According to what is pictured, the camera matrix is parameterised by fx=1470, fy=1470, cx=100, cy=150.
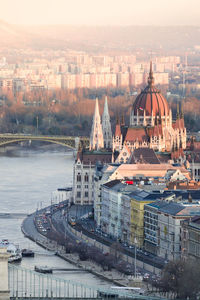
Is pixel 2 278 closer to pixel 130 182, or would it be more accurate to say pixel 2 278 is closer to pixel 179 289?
pixel 179 289

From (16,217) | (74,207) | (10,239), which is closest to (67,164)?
(74,207)

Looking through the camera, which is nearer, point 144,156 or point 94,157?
point 144,156

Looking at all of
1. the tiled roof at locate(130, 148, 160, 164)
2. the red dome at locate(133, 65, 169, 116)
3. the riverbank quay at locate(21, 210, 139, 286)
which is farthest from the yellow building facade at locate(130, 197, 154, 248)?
the red dome at locate(133, 65, 169, 116)

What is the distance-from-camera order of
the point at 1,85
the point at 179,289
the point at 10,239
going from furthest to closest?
the point at 1,85, the point at 10,239, the point at 179,289

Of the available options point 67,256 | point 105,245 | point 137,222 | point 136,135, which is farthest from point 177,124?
point 67,256

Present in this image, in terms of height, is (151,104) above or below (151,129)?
above

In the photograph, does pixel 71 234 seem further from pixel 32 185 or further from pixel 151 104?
pixel 151 104
